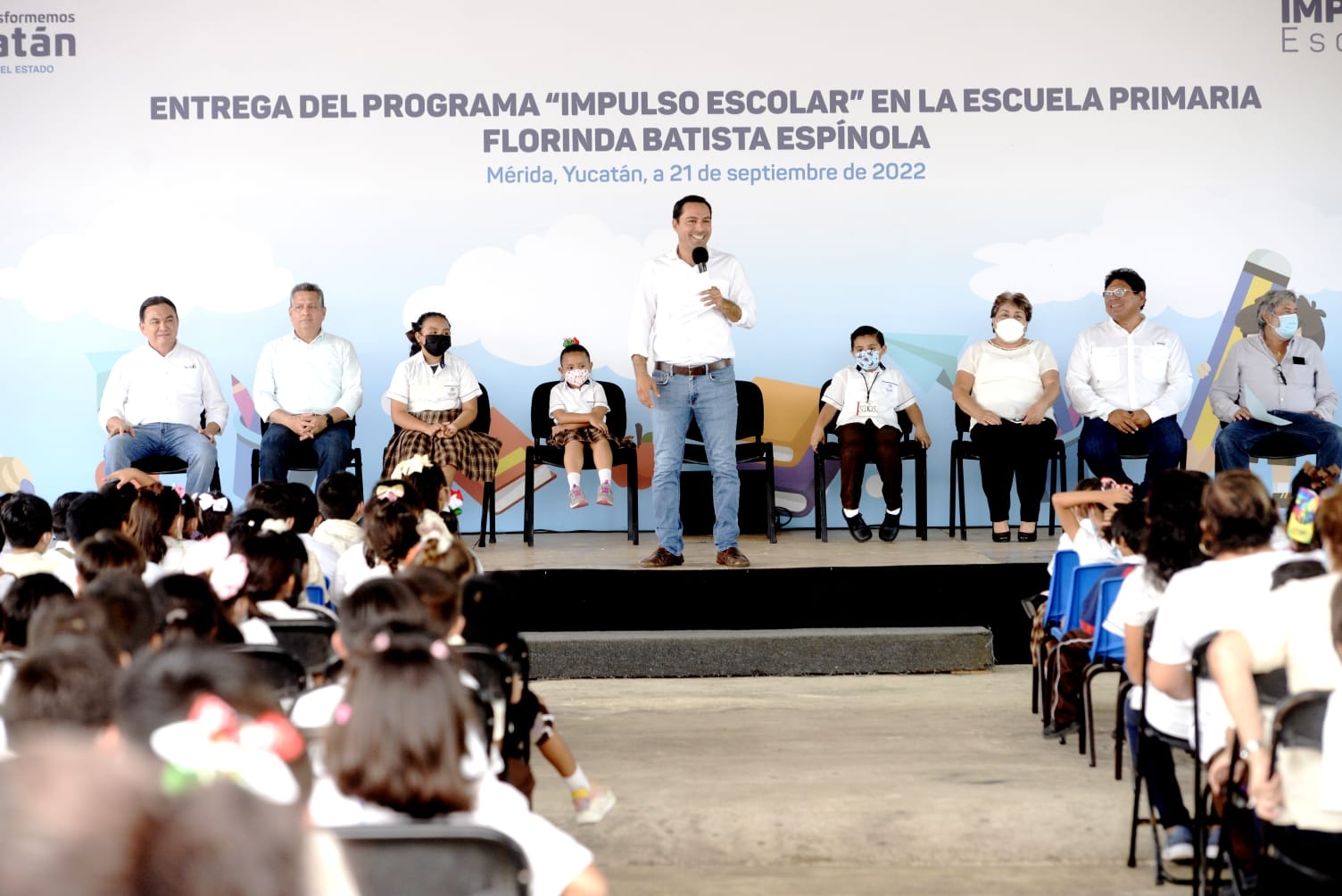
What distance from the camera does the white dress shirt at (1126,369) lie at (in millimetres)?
6848

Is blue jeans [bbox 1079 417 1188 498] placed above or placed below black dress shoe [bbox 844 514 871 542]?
above

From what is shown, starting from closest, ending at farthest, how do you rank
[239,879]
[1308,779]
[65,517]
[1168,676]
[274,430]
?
[239,879] → [1308,779] → [1168,676] → [65,517] → [274,430]

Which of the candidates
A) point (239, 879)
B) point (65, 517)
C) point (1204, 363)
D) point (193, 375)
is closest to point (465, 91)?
point (193, 375)

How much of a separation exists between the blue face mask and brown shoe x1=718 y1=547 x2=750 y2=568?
3.06 m

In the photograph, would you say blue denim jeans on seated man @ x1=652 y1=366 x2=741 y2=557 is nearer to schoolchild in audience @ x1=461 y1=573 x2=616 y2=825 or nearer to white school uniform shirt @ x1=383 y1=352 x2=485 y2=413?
white school uniform shirt @ x1=383 y1=352 x2=485 y2=413

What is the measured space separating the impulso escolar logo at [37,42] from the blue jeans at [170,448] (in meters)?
2.25

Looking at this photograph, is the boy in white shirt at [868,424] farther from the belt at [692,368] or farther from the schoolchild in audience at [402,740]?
the schoolchild in audience at [402,740]

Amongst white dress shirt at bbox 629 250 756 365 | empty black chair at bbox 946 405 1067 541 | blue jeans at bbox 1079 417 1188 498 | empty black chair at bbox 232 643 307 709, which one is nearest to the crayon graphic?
empty black chair at bbox 946 405 1067 541

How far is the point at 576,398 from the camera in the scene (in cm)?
712

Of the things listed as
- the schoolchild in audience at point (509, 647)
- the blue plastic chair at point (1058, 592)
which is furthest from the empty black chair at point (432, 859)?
the blue plastic chair at point (1058, 592)

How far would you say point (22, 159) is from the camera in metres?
7.54

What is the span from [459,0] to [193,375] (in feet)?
8.06

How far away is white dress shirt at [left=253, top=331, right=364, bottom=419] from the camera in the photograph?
22.8ft

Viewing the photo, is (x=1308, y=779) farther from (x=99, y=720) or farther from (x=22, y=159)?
(x=22, y=159)
